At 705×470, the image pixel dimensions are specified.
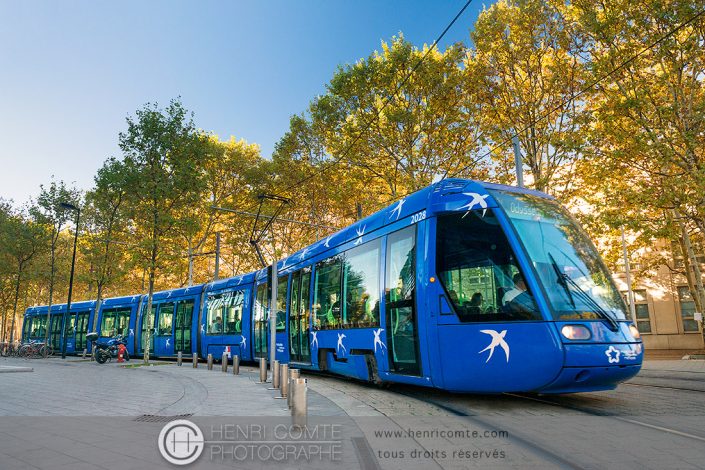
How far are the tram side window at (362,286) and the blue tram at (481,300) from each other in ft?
0.06

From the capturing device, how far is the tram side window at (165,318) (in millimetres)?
22109

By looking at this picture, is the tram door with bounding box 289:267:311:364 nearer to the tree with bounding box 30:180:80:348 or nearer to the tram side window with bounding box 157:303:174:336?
the tram side window with bounding box 157:303:174:336

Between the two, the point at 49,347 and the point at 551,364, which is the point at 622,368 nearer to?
the point at 551,364

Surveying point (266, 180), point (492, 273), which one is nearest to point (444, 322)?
point (492, 273)

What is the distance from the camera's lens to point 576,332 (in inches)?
251

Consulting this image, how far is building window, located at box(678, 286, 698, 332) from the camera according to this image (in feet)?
101

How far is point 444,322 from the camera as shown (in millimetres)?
7121

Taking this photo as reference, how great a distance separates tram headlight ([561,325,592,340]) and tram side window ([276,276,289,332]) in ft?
27.4

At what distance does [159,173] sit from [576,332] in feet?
61.8

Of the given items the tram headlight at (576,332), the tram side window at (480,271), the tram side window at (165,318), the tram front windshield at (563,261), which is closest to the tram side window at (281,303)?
the tram side window at (480,271)

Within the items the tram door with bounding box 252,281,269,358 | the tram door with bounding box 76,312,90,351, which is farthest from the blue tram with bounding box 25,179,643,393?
the tram door with bounding box 76,312,90,351

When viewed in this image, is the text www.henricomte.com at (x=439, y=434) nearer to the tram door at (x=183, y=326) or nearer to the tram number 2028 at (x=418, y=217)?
the tram number 2028 at (x=418, y=217)

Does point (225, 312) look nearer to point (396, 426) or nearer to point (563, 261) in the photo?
point (396, 426)

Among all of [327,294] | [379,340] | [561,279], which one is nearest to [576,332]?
[561,279]
